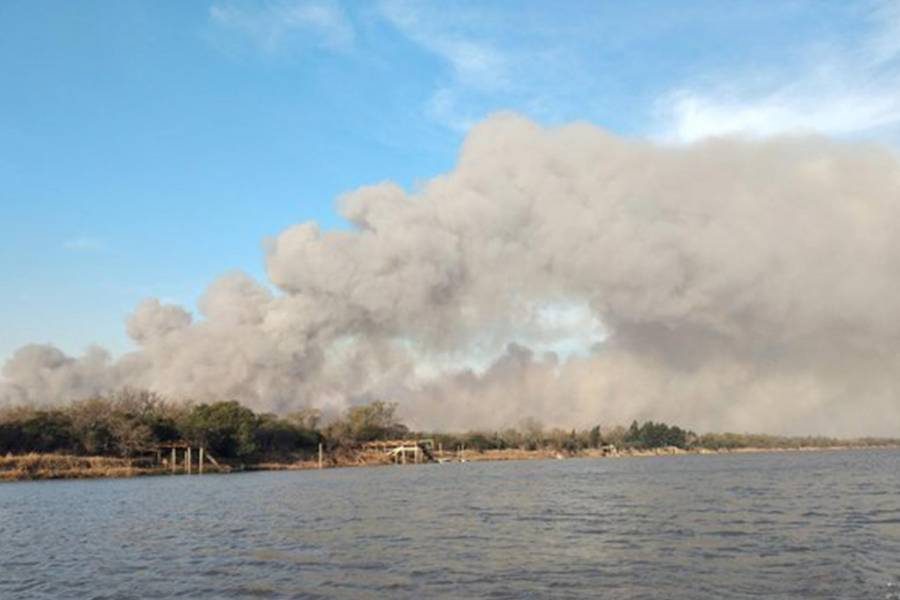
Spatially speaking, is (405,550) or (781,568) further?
(405,550)

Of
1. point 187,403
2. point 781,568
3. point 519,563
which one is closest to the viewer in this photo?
point 781,568

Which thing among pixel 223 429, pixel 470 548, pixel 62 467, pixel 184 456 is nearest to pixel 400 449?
pixel 223 429

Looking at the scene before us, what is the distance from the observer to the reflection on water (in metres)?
21.4

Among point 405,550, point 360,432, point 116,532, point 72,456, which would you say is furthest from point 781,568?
point 360,432

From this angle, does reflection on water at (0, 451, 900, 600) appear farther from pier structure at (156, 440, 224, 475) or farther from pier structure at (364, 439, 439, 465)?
pier structure at (364, 439, 439, 465)

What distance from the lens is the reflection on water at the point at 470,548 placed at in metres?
21.4

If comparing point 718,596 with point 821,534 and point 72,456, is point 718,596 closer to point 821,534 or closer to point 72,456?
point 821,534

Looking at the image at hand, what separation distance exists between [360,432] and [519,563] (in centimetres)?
16054

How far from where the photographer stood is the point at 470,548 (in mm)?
28000

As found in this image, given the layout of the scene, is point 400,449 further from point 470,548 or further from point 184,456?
point 470,548

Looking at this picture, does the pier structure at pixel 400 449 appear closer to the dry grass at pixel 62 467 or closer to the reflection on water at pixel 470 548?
the dry grass at pixel 62 467

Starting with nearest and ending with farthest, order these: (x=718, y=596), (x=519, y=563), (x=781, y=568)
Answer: (x=718, y=596) < (x=781, y=568) < (x=519, y=563)

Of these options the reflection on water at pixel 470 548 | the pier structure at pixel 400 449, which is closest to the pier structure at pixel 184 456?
the pier structure at pixel 400 449

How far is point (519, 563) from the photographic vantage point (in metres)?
24.5
